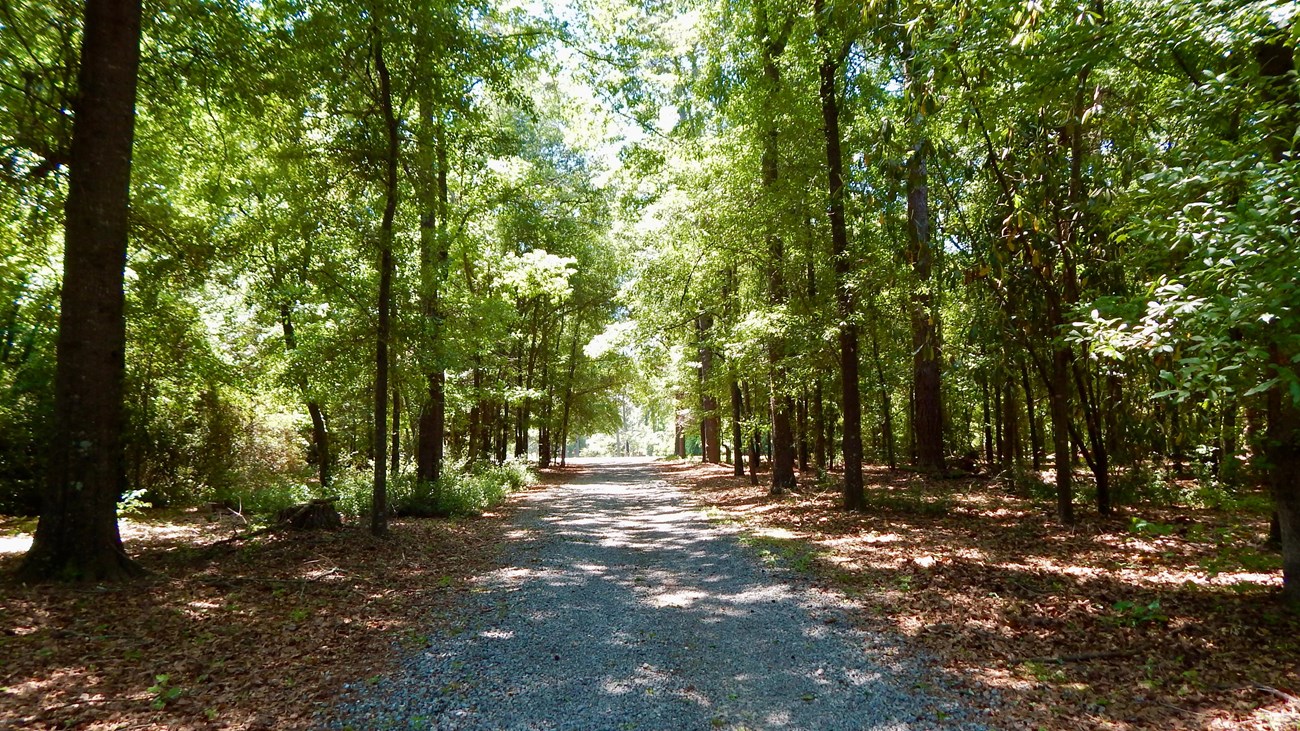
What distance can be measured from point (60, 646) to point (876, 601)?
6.86 m

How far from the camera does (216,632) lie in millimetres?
5180

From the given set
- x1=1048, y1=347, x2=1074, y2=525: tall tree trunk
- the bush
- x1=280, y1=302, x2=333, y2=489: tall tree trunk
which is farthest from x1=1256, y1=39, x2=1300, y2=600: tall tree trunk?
x1=280, y1=302, x2=333, y2=489: tall tree trunk

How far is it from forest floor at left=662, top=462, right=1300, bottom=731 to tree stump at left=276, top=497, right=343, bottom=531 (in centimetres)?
697

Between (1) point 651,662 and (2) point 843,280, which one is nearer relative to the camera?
(1) point 651,662

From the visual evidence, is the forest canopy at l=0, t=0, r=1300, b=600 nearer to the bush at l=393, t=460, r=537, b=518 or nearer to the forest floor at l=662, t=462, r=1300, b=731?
the bush at l=393, t=460, r=537, b=518

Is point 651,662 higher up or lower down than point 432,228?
lower down

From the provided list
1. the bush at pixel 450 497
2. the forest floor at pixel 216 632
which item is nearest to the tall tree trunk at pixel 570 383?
the bush at pixel 450 497

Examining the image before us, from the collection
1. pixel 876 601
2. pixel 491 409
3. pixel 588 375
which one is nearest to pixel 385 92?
pixel 876 601

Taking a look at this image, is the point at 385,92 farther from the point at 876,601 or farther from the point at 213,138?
the point at 876,601

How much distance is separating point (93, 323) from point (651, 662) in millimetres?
6306

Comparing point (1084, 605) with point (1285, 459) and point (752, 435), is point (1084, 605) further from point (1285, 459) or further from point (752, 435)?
point (752, 435)

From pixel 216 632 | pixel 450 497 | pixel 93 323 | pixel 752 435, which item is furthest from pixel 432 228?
pixel 752 435

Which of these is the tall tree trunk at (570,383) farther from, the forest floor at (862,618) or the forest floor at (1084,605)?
the forest floor at (862,618)

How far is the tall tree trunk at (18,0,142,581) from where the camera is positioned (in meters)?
5.96
